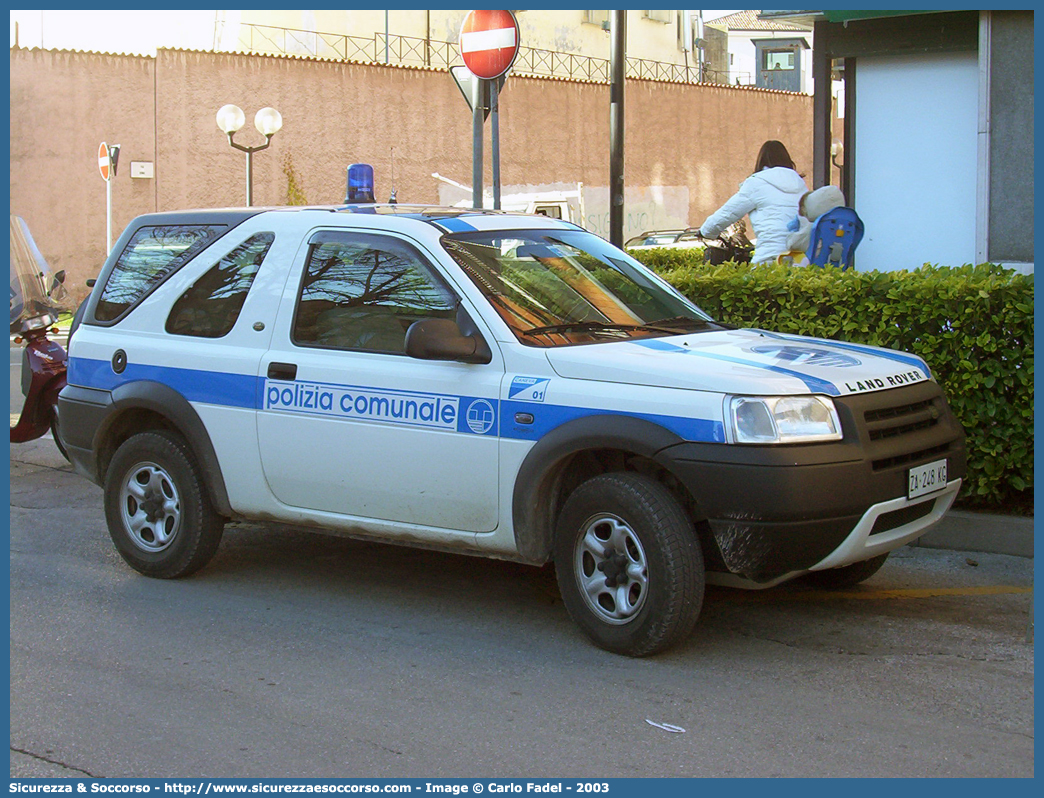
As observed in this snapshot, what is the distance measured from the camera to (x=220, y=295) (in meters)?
6.27

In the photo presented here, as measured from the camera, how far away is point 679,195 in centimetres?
3566

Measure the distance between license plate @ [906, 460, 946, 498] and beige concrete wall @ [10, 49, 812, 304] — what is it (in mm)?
23543

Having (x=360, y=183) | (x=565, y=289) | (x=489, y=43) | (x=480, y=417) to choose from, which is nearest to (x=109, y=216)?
(x=360, y=183)

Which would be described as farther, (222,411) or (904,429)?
(222,411)

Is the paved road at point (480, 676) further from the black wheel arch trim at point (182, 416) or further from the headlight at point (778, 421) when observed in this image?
the headlight at point (778, 421)

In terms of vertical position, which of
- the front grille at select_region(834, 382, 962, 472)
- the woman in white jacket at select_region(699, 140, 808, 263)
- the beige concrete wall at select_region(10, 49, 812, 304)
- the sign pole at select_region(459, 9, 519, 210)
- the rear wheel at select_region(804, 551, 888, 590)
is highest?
the beige concrete wall at select_region(10, 49, 812, 304)

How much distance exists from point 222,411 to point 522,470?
1.65 m

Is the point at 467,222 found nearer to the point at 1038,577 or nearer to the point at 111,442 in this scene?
the point at 111,442

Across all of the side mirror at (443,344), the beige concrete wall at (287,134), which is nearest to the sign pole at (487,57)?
the side mirror at (443,344)

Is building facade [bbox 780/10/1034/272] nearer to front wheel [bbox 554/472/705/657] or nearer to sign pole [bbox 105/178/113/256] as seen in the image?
front wheel [bbox 554/472/705/657]

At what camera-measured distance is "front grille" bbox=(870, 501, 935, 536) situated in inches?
197

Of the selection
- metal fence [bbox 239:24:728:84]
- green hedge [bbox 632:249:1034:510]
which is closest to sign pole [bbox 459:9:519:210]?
green hedge [bbox 632:249:1034:510]
